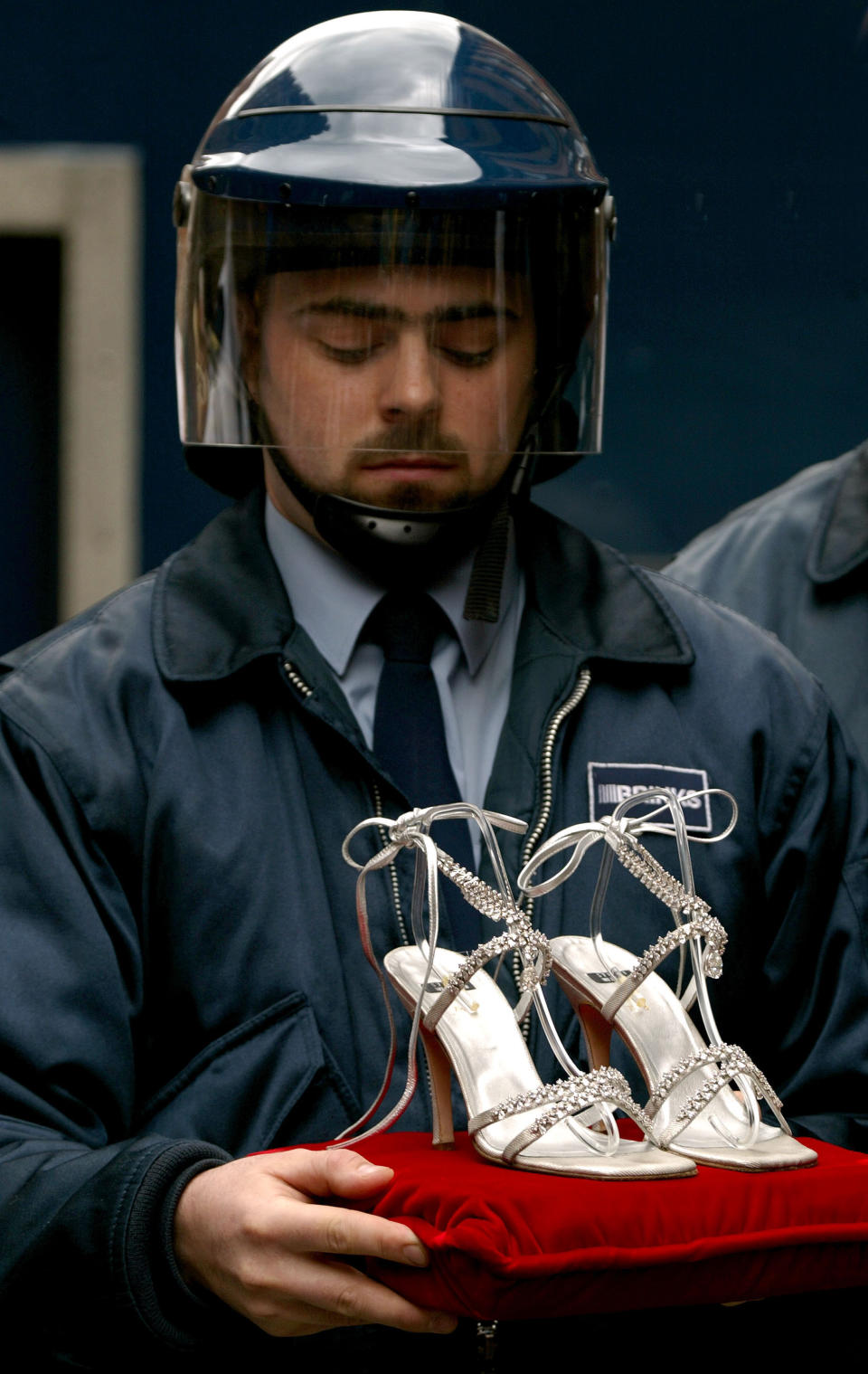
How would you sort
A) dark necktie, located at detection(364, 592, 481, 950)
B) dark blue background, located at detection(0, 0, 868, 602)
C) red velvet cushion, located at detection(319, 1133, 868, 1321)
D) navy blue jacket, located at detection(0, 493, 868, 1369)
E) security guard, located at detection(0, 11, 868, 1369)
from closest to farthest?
red velvet cushion, located at detection(319, 1133, 868, 1321) < navy blue jacket, located at detection(0, 493, 868, 1369) < security guard, located at detection(0, 11, 868, 1369) < dark necktie, located at detection(364, 592, 481, 950) < dark blue background, located at detection(0, 0, 868, 602)

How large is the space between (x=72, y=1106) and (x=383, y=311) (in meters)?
0.76

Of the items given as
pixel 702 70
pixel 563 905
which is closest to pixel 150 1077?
pixel 563 905

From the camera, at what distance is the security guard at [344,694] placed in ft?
4.77

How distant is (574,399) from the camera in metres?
1.80

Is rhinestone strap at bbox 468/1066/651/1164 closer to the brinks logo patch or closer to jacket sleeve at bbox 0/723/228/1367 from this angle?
jacket sleeve at bbox 0/723/228/1367

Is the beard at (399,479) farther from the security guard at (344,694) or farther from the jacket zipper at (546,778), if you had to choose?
the jacket zipper at (546,778)

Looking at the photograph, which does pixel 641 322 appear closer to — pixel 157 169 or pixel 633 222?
pixel 633 222

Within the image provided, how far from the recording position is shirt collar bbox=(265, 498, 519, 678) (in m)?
1.66

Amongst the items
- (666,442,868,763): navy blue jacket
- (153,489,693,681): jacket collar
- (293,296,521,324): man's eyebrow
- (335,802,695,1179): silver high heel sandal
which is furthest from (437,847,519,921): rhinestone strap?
(666,442,868,763): navy blue jacket

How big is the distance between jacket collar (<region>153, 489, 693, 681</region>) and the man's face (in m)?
0.10

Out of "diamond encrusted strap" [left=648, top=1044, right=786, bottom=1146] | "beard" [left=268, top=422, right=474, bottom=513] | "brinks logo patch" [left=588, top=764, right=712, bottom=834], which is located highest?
"beard" [left=268, top=422, right=474, bottom=513]

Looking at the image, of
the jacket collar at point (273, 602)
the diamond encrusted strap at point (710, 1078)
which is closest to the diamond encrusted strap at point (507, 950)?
the diamond encrusted strap at point (710, 1078)

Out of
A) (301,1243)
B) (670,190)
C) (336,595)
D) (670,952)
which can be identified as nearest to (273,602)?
(336,595)

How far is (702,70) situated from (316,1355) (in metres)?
2.04
